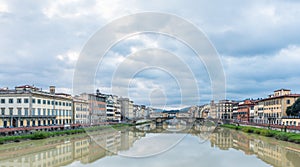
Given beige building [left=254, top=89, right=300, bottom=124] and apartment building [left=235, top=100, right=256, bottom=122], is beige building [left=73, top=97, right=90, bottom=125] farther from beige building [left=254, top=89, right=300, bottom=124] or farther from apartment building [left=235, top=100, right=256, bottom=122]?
apartment building [left=235, top=100, right=256, bottom=122]

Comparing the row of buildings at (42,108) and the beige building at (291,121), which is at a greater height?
the row of buildings at (42,108)

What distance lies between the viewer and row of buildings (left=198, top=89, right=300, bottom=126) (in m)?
47.4

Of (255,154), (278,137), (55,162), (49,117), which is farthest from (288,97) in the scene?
(55,162)

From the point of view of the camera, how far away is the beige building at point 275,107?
1881 inches

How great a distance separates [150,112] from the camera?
5438 inches

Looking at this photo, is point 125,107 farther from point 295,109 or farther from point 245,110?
point 295,109

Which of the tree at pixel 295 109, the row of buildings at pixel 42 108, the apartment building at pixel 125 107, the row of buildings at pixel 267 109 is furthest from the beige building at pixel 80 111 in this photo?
the tree at pixel 295 109

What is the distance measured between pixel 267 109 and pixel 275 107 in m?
Answer: 4.66

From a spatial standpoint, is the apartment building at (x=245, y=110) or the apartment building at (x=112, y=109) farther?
the apartment building at (x=245, y=110)

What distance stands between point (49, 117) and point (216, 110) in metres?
72.9

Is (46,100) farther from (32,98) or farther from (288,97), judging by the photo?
(288,97)

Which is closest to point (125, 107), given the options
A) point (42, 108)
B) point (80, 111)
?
point (80, 111)

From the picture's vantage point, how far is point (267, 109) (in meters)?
56.0

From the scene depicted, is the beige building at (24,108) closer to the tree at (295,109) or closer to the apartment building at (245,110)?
the tree at (295,109)
